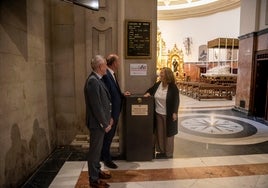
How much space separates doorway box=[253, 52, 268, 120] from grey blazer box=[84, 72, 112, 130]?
19.8ft

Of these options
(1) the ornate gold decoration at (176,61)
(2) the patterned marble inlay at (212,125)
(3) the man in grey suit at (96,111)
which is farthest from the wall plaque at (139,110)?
(1) the ornate gold decoration at (176,61)

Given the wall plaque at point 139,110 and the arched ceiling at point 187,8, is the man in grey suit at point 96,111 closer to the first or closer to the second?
the wall plaque at point 139,110

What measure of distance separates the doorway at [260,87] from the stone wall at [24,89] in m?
6.04

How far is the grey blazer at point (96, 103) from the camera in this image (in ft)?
8.28

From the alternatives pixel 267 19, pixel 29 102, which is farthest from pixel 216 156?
pixel 267 19

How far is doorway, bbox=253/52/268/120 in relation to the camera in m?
6.98

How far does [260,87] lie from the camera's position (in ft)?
23.3

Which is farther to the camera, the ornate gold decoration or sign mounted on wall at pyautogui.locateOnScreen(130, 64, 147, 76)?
the ornate gold decoration

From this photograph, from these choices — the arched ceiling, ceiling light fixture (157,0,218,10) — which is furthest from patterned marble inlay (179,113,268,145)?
ceiling light fixture (157,0,218,10)

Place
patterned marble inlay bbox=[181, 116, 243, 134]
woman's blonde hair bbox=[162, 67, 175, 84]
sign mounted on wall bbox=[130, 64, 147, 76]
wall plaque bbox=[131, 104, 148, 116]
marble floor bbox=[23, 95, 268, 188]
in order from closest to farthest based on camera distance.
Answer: marble floor bbox=[23, 95, 268, 188]
wall plaque bbox=[131, 104, 148, 116]
woman's blonde hair bbox=[162, 67, 175, 84]
sign mounted on wall bbox=[130, 64, 147, 76]
patterned marble inlay bbox=[181, 116, 243, 134]

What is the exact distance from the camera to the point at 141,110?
3.58 metres

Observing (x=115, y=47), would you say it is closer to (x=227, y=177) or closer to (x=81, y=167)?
(x=81, y=167)

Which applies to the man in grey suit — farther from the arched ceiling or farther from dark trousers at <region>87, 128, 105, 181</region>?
the arched ceiling

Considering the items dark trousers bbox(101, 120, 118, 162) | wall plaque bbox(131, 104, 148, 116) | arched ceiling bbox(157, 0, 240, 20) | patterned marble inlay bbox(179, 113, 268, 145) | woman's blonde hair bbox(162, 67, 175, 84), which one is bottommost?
patterned marble inlay bbox(179, 113, 268, 145)
